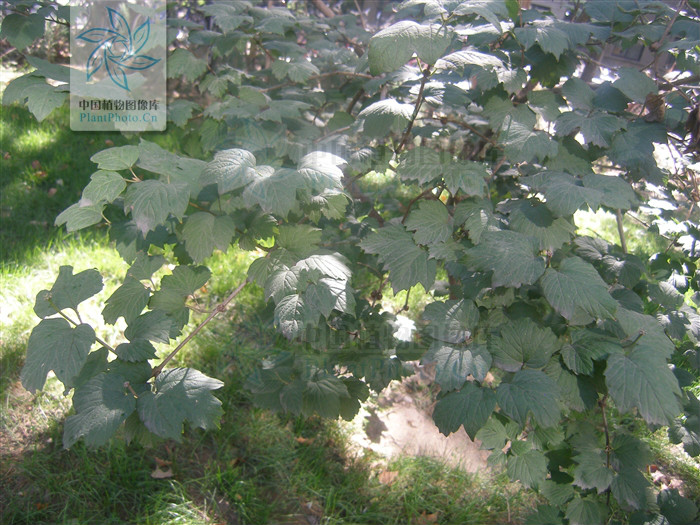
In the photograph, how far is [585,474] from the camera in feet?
4.22

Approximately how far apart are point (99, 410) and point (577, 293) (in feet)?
3.49

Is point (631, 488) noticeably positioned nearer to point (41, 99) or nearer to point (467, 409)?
point (467, 409)

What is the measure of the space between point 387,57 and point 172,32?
3.99 ft

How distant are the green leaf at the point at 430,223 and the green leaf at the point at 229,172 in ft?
1.56

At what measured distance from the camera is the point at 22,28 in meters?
1.42

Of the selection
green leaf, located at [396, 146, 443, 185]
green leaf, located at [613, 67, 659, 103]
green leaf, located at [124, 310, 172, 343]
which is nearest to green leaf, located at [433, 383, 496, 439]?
green leaf, located at [396, 146, 443, 185]

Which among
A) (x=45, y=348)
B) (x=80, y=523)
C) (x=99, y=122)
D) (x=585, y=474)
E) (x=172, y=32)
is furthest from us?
(x=99, y=122)

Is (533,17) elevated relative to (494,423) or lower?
elevated

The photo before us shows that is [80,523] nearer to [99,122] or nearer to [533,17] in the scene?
[99,122]

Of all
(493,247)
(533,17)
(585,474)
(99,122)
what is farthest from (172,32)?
(585,474)

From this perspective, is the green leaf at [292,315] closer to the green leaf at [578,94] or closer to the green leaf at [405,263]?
the green leaf at [405,263]

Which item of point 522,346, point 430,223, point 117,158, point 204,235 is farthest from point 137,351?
point 522,346

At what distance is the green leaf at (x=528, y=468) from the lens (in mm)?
1246

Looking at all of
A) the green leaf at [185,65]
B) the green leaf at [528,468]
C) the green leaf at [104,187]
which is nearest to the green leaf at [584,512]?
the green leaf at [528,468]
